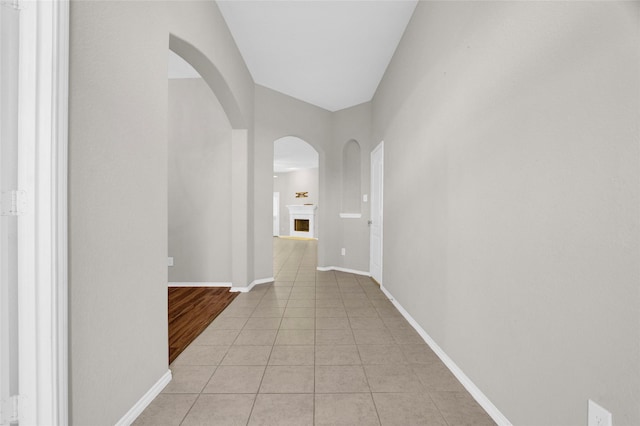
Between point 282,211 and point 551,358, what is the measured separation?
1147 cm

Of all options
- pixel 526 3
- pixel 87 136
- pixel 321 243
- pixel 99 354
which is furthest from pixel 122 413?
pixel 321 243

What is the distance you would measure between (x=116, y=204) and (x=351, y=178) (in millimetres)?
4189

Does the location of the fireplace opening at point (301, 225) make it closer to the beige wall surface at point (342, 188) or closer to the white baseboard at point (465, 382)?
the beige wall surface at point (342, 188)

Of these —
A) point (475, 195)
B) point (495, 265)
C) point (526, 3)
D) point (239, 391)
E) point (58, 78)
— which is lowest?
point (239, 391)

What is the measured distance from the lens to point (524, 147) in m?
1.23

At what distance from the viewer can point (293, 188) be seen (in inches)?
475

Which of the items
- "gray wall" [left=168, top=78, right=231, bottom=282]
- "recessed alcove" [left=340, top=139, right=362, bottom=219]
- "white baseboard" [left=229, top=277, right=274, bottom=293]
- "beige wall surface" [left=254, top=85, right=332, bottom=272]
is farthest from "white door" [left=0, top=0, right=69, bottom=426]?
"recessed alcove" [left=340, top=139, right=362, bottom=219]

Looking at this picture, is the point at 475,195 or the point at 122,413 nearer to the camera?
the point at 122,413

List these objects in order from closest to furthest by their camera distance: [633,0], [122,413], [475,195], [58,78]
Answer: [633,0]
[58,78]
[122,413]
[475,195]

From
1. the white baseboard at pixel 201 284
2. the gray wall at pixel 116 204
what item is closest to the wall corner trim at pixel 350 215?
the white baseboard at pixel 201 284

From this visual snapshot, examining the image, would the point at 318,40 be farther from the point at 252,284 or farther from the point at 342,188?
the point at 252,284

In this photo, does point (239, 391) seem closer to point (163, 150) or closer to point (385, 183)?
point (163, 150)

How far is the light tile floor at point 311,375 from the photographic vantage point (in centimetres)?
145

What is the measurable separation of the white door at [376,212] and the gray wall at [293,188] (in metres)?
7.16
